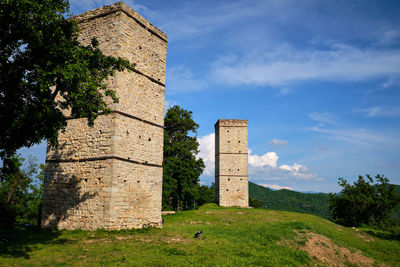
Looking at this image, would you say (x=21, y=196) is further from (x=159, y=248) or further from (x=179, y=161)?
(x=159, y=248)

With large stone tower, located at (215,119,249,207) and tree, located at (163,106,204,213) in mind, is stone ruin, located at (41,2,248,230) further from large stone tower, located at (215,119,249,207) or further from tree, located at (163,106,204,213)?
large stone tower, located at (215,119,249,207)

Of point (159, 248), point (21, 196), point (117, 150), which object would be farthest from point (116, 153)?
point (21, 196)

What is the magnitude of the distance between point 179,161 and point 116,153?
1926 cm

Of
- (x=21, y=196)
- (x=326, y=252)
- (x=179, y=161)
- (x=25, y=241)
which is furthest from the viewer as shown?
(x=179, y=161)

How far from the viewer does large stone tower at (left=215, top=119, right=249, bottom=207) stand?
39.3m

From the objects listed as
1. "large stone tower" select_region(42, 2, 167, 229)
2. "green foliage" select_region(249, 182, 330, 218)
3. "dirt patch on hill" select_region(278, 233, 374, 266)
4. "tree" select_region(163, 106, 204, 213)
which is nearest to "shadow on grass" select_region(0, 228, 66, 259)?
Result: "large stone tower" select_region(42, 2, 167, 229)

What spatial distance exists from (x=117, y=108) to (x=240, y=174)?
1125 inches

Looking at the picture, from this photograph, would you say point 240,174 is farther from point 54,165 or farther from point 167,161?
point 54,165

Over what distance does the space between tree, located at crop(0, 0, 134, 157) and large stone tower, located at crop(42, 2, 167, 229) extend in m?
3.37

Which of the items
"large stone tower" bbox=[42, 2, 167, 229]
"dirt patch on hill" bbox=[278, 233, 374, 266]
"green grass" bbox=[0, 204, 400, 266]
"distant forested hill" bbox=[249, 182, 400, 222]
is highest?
"large stone tower" bbox=[42, 2, 167, 229]

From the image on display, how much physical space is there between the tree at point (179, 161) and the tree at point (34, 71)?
2167cm

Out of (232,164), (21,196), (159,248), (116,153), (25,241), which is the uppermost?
Result: (232,164)

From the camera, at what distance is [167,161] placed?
106ft

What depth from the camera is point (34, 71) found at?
10.5m
